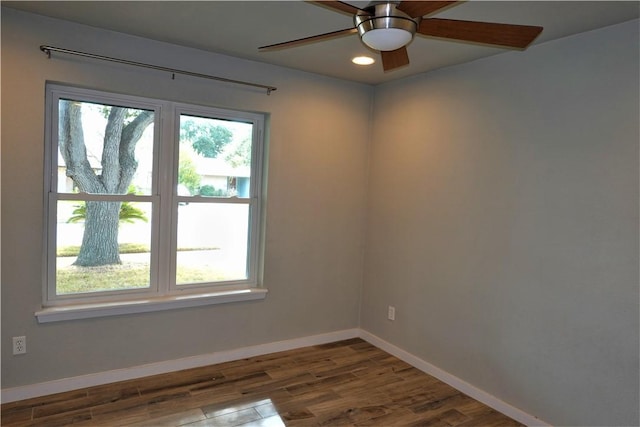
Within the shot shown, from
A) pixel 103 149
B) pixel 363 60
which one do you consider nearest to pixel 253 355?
pixel 103 149

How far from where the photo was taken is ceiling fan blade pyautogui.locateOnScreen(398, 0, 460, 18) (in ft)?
4.69

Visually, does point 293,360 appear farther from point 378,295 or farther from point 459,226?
point 459,226

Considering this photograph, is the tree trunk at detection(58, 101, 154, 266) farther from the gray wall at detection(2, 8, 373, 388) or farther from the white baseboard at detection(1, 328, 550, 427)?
the white baseboard at detection(1, 328, 550, 427)

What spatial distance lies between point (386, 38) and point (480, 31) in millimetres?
356

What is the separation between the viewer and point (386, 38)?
1569 mm

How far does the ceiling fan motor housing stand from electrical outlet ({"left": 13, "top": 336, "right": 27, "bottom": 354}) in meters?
2.68

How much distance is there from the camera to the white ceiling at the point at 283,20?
84.7 inches

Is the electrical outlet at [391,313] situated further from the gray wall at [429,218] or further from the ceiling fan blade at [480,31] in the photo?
the ceiling fan blade at [480,31]

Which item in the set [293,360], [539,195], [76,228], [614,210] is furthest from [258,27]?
[293,360]

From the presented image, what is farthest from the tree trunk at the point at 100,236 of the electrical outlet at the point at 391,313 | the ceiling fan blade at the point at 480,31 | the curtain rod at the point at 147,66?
the ceiling fan blade at the point at 480,31

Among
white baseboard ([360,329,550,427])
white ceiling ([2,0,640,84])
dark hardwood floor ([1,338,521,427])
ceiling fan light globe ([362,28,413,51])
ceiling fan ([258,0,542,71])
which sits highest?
white ceiling ([2,0,640,84])

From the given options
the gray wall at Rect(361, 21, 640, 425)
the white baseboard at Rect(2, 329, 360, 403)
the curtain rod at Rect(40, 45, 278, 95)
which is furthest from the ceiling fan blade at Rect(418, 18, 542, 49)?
the white baseboard at Rect(2, 329, 360, 403)

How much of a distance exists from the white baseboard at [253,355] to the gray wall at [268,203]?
5cm

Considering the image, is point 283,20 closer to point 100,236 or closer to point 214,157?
point 214,157
